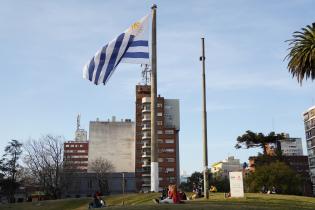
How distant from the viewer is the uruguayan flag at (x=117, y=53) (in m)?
32.1

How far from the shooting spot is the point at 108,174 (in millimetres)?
135375

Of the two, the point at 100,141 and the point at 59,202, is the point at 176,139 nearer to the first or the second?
the point at 100,141

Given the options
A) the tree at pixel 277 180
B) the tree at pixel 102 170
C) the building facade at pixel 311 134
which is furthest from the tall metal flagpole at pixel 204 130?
the building facade at pixel 311 134

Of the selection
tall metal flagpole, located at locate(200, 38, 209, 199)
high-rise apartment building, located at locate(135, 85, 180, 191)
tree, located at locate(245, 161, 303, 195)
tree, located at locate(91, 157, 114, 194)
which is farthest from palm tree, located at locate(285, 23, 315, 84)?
high-rise apartment building, located at locate(135, 85, 180, 191)

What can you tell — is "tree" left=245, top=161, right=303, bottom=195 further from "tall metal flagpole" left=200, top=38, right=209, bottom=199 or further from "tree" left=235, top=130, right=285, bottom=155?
"tall metal flagpole" left=200, top=38, right=209, bottom=199

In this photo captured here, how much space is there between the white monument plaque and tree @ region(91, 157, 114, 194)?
8960 centimetres

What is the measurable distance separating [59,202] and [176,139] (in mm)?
108986

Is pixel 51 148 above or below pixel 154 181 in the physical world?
above

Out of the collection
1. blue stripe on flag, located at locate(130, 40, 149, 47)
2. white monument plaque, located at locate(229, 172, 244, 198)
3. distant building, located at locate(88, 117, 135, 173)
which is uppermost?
distant building, located at locate(88, 117, 135, 173)

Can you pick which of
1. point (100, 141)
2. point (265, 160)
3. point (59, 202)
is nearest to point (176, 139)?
point (100, 141)

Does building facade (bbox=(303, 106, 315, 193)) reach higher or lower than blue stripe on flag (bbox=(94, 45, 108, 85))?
higher

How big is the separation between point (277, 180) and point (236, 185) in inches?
1971

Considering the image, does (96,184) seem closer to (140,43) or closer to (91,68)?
(140,43)

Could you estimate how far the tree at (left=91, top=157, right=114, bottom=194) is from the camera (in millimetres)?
126119
